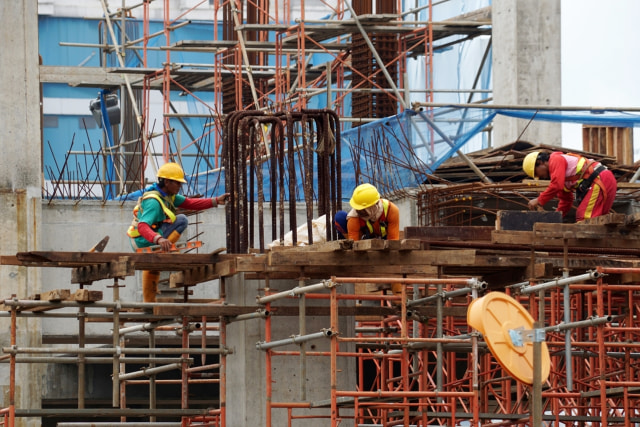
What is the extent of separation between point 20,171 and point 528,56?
1041cm

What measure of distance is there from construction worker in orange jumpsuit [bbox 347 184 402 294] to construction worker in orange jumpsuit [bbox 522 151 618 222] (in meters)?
2.06

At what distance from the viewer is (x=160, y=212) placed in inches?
706

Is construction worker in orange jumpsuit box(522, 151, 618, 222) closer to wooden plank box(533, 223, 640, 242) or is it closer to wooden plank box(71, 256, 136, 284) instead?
wooden plank box(533, 223, 640, 242)

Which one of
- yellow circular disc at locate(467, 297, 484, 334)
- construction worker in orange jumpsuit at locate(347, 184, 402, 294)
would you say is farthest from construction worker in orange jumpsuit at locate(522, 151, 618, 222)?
yellow circular disc at locate(467, 297, 484, 334)

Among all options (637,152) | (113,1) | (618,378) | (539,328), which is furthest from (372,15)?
(113,1)

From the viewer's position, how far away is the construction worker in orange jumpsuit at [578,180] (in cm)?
1808

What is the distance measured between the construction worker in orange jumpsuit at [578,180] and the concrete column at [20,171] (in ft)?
30.3

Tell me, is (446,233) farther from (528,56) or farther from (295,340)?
(528,56)

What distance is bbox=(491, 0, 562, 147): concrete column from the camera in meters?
29.1

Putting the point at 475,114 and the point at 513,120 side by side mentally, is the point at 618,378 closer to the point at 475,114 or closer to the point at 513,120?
the point at 475,114

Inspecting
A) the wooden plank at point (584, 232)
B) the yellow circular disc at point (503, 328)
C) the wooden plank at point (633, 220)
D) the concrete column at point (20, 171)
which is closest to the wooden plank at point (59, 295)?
the yellow circular disc at point (503, 328)

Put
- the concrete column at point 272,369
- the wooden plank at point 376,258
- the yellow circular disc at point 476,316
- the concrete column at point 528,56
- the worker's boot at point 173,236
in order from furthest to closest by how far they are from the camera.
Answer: the concrete column at point 528,56 → the worker's boot at point 173,236 → the concrete column at point 272,369 → the wooden plank at point 376,258 → the yellow circular disc at point 476,316

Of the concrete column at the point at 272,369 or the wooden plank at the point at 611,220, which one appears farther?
the concrete column at the point at 272,369

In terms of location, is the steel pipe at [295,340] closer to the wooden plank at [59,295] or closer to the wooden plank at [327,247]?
the wooden plank at [327,247]
